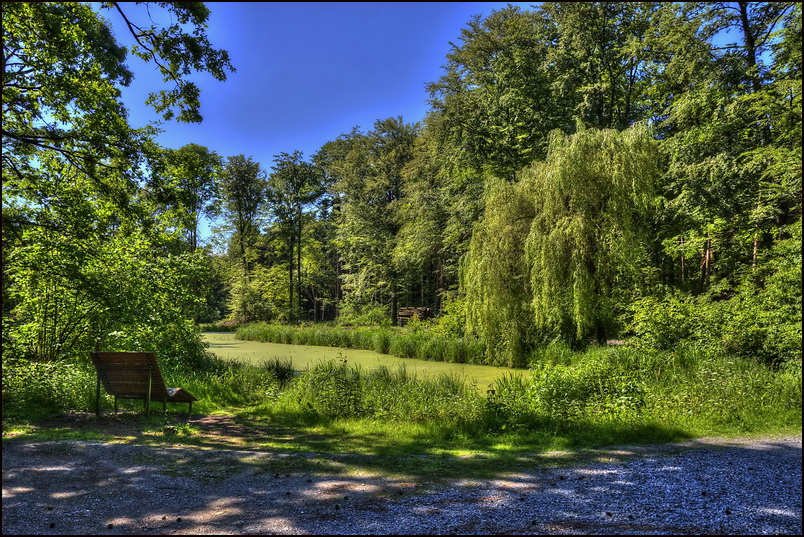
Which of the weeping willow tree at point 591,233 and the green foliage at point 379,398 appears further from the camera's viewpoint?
the weeping willow tree at point 591,233

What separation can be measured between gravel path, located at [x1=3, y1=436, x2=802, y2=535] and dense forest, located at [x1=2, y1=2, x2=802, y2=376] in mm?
2353

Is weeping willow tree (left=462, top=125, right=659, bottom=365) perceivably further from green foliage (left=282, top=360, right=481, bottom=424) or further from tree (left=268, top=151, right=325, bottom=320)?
tree (left=268, top=151, right=325, bottom=320)

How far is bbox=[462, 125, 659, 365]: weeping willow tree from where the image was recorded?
1153 cm

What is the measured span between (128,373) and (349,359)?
10310 millimetres

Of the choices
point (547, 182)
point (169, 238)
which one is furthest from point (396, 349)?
point (169, 238)

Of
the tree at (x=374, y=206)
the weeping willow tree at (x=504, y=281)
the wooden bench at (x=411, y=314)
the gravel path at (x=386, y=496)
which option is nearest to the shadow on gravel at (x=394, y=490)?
the gravel path at (x=386, y=496)

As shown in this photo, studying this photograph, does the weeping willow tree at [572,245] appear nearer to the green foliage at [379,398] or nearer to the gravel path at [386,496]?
the green foliage at [379,398]

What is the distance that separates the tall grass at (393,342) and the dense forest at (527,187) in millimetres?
702

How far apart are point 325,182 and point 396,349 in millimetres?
21371

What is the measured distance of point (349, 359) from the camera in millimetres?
15883

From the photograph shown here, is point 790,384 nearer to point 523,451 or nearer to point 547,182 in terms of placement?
point 523,451

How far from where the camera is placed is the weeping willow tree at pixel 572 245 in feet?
37.8

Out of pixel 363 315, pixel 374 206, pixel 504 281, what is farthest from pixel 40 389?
pixel 374 206

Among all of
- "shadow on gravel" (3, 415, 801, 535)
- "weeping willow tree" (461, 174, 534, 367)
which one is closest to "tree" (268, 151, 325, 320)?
"weeping willow tree" (461, 174, 534, 367)
